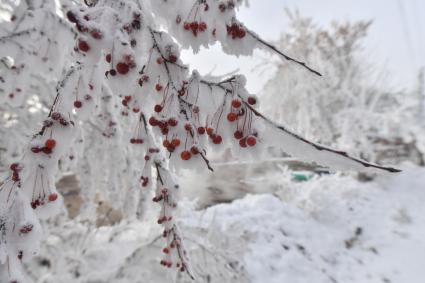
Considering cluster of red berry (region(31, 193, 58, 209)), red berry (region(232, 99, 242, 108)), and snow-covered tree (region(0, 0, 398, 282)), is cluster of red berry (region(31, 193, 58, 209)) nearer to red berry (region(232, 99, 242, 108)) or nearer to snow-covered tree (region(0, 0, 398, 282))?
snow-covered tree (region(0, 0, 398, 282))

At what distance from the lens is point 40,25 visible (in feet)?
6.05

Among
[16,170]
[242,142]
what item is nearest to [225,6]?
[242,142]

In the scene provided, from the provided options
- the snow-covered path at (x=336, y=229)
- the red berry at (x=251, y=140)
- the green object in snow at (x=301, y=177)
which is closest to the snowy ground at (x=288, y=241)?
the snow-covered path at (x=336, y=229)

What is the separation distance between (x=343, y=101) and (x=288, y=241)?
6104mm

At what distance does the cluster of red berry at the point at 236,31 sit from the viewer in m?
1.13

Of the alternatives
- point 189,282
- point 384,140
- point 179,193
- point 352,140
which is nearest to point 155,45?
point 179,193

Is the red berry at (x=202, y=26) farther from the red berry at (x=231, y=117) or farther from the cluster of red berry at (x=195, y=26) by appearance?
the red berry at (x=231, y=117)

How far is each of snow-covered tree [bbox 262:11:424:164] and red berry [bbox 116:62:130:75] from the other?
7997 mm

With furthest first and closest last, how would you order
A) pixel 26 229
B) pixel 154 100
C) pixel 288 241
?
pixel 288 241
pixel 154 100
pixel 26 229

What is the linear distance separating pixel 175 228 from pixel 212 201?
6196 millimetres

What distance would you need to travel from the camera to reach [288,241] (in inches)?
226

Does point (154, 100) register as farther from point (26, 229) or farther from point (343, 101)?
point (343, 101)

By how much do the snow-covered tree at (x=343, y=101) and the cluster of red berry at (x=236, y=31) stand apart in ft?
25.1

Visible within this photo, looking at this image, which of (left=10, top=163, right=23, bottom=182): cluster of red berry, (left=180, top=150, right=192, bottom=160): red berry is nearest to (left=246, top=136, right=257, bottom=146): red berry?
(left=180, top=150, right=192, bottom=160): red berry
